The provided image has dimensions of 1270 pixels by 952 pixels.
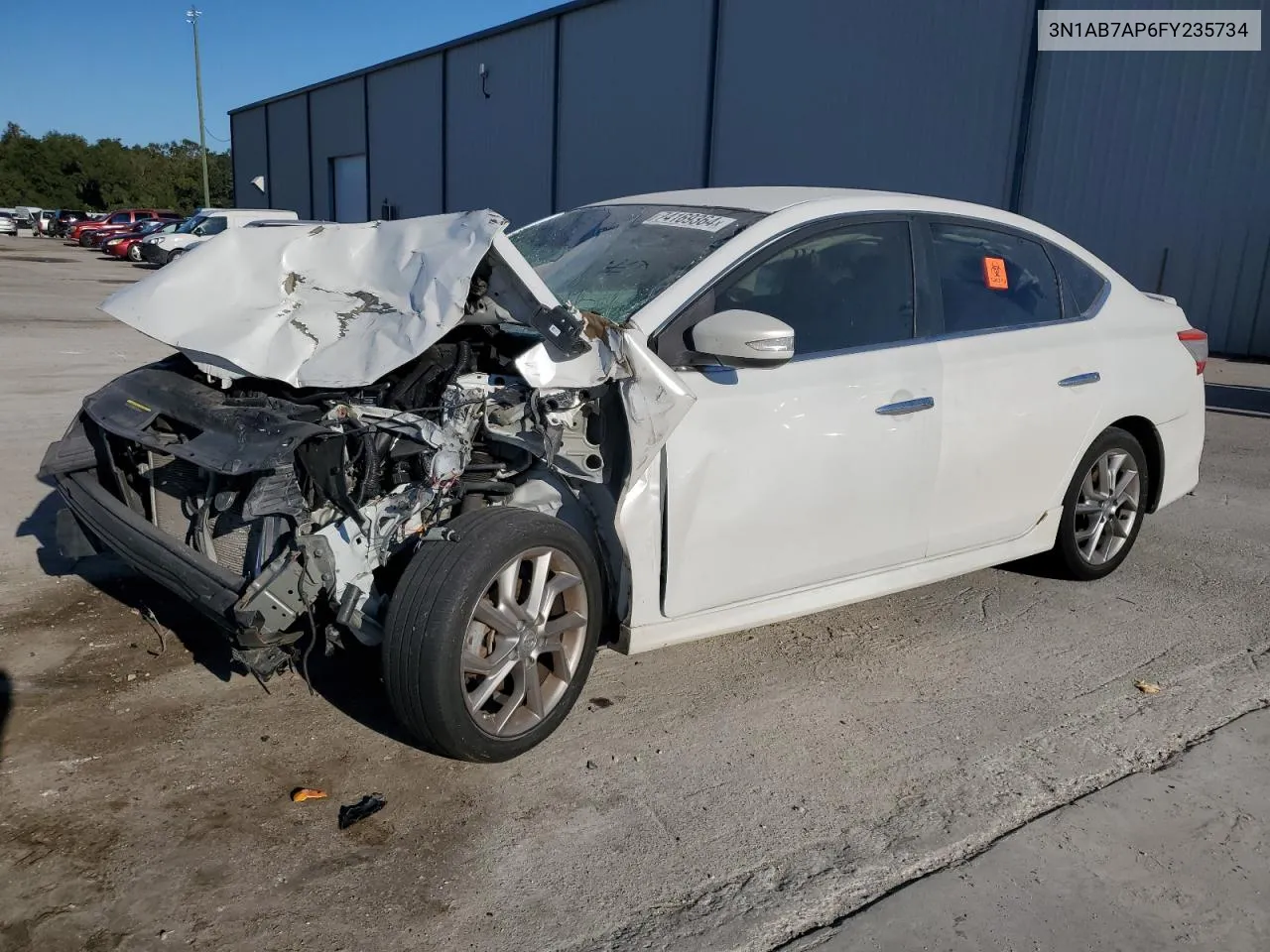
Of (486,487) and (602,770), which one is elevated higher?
(486,487)

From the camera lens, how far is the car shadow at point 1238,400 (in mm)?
10352

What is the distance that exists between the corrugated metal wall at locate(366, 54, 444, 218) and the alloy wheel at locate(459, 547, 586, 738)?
94.9ft

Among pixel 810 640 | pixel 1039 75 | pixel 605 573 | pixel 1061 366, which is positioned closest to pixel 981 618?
pixel 810 640

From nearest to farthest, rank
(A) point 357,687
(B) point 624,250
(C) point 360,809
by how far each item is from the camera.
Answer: (C) point 360,809
(A) point 357,687
(B) point 624,250

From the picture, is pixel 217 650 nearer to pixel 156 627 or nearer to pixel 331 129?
pixel 156 627

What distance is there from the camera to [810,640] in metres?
4.38

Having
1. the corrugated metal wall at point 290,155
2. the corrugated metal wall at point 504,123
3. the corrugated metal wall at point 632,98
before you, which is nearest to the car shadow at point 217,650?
the corrugated metal wall at point 632,98

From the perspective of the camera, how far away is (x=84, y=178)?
7375cm

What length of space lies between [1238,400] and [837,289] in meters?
9.00

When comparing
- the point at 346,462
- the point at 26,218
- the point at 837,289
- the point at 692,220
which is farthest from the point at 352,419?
the point at 26,218

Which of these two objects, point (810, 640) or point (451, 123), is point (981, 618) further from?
point (451, 123)

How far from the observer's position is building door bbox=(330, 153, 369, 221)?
1437 inches

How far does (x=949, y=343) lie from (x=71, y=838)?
3426mm

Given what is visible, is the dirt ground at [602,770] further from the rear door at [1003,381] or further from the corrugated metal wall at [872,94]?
the corrugated metal wall at [872,94]
